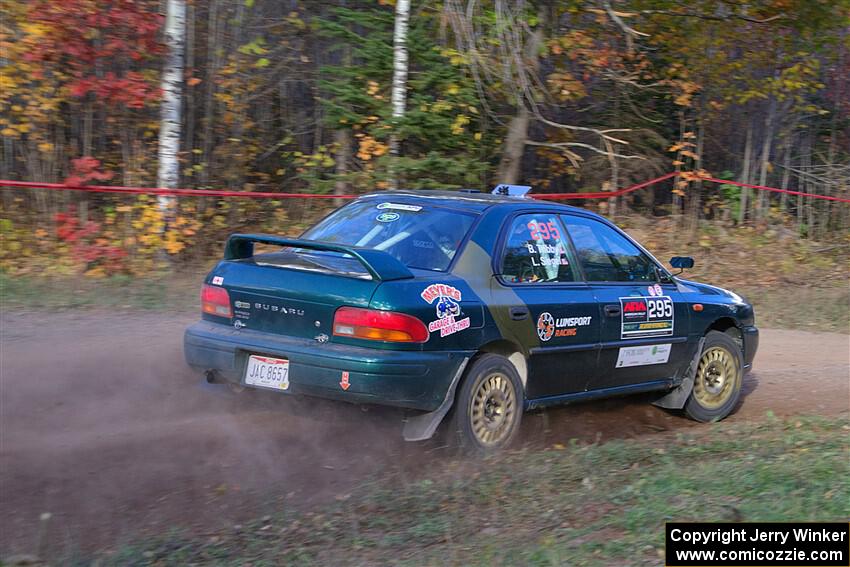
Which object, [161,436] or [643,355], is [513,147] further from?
[161,436]

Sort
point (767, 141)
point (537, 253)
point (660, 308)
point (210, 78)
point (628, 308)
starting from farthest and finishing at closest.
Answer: point (767, 141) < point (210, 78) < point (660, 308) < point (628, 308) < point (537, 253)

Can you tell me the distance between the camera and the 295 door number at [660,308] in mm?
6855

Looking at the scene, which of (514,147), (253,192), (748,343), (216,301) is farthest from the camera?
(514,147)

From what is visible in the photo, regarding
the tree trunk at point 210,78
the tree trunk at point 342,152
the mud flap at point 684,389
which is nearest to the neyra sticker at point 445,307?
the mud flap at point 684,389

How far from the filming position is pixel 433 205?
6.20 m

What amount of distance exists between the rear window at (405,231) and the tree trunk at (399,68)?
23.9 feet

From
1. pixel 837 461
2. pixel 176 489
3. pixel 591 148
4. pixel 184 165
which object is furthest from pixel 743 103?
pixel 176 489

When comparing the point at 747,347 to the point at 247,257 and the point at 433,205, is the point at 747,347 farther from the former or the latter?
the point at 247,257

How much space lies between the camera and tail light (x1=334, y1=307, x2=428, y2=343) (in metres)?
5.27

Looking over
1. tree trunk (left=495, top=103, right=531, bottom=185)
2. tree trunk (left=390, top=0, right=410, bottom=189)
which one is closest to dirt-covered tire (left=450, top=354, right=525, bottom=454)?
tree trunk (left=390, top=0, right=410, bottom=189)

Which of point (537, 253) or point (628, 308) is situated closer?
point (537, 253)

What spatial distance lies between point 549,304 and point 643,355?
1164 millimetres

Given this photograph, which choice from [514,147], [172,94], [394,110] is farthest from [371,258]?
[514,147]

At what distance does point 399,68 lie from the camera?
13.7m
